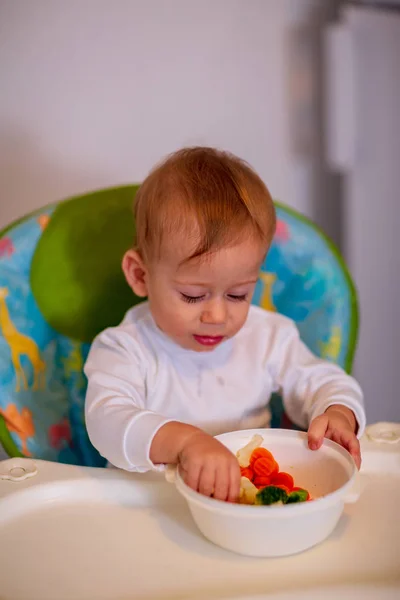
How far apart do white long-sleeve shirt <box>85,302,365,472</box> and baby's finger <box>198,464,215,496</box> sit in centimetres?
20

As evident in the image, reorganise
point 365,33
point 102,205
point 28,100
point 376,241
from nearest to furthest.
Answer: point 102,205 < point 28,100 < point 365,33 < point 376,241

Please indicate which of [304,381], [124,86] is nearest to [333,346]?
[304,381]

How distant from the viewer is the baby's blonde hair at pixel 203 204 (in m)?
0.81

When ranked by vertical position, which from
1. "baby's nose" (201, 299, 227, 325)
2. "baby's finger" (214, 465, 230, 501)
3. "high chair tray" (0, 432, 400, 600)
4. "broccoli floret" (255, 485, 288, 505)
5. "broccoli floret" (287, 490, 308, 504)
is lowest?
"high chair tray" (0, 432, 400, 600)

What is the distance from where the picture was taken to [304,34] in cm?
145

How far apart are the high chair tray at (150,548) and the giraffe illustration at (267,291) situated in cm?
31

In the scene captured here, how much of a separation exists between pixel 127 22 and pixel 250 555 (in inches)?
41.0

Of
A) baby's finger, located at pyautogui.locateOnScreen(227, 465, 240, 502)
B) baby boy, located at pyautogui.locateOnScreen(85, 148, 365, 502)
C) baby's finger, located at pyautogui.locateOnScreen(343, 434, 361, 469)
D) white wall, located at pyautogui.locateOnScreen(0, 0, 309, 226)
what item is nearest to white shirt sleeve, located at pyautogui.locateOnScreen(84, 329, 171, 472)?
baby boy, located at pyautogui.locateOnScreen(85, 148, 365, 502)

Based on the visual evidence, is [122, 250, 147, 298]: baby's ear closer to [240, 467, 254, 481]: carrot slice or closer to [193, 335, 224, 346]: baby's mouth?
[193, 335, 224, 346]: baby's mouth

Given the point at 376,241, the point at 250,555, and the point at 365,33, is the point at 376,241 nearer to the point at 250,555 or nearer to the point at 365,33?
the point at 365,33

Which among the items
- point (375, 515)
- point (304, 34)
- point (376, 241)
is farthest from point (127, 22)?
point (375, 515)

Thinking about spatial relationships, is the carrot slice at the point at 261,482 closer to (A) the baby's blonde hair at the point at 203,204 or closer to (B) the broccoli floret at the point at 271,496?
(B) the broccoli floret at the point at 271,496

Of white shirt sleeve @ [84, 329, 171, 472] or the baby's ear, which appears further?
the baby's ear

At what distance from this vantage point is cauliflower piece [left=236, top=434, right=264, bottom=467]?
740mm
